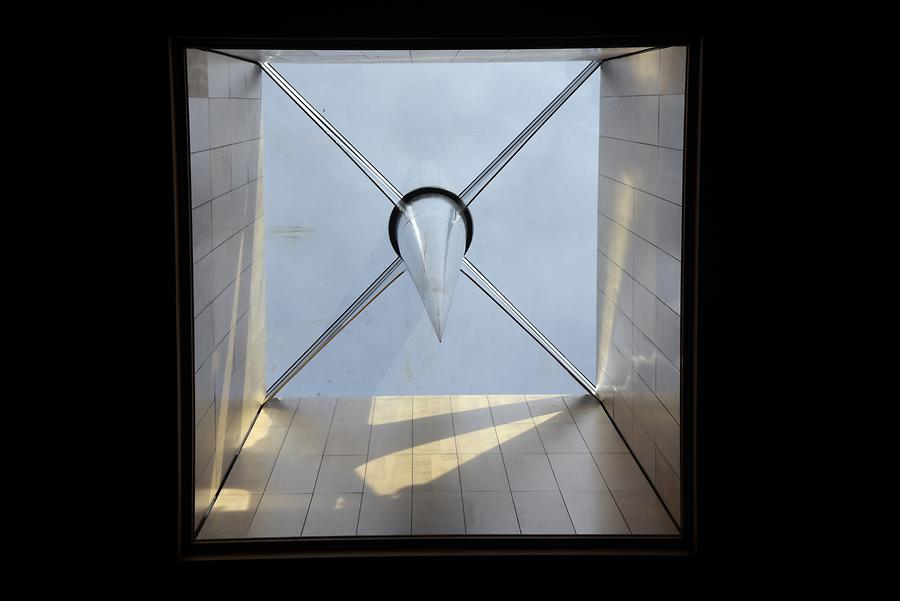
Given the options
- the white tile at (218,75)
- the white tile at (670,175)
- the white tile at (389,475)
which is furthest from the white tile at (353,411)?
the white tile at (670,175)

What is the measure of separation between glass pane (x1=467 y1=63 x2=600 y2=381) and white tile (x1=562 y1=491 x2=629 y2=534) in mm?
3941

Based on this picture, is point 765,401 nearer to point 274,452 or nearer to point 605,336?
point 605,336

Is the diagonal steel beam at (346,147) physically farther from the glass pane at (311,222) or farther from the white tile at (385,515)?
the white tile at (385,515)

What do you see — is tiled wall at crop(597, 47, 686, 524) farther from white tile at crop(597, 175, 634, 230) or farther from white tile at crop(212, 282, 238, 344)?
white tile at crop(212, 282, 238, 344)

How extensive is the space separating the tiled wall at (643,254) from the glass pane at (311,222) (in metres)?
5.47

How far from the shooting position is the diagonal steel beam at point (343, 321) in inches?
489

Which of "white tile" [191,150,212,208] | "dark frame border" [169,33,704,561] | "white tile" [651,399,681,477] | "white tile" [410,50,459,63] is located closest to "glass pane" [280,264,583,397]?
"white tile" [410,50,459,63]

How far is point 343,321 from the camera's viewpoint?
12469 millimetres

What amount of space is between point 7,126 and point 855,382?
304 inches

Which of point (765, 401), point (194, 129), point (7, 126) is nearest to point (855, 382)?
point (765, 401)

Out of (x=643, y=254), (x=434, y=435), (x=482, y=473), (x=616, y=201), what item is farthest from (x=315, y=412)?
(x=643, y=254)

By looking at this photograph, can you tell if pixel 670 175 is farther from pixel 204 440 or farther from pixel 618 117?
pixel 204 440

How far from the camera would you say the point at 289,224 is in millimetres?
18203

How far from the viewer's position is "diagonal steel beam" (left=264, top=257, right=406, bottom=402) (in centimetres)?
1241
